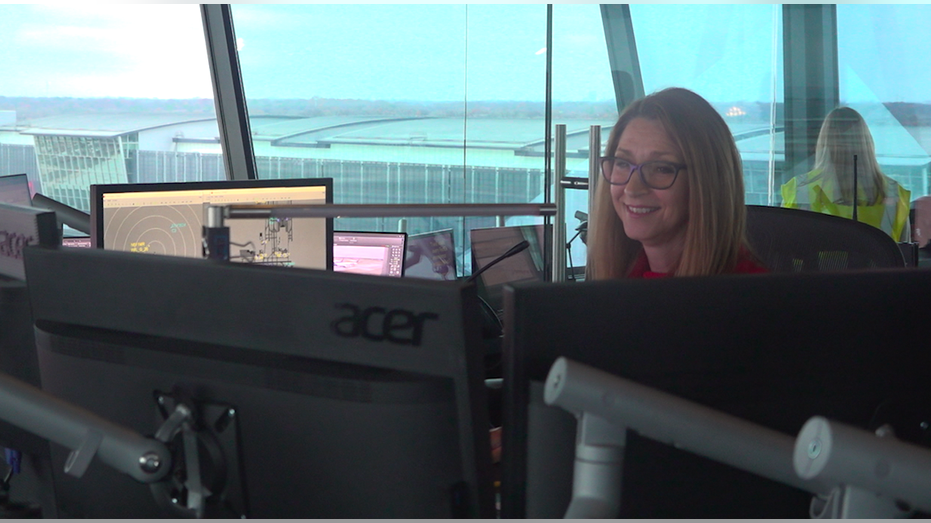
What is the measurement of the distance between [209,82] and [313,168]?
1574 millimetres

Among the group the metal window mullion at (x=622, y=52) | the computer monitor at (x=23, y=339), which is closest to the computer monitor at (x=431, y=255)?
the computer monitor at (x=23, y=339)

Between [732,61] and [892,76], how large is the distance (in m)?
0.90

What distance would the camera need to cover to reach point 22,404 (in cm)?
72

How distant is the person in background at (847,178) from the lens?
4816 mm

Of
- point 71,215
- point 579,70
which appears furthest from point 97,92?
point 71,215

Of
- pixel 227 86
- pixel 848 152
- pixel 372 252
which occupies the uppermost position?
pixel 227 86

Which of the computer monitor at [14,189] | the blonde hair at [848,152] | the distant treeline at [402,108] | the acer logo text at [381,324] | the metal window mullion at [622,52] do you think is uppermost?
the metal window mullion at [622,52]

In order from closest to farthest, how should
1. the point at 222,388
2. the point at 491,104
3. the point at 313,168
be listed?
the point at 222,388
the point at 491,104
the point at 313,168

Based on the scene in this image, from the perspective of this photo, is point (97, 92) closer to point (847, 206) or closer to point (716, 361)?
point (847, 206)

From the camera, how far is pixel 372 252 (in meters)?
2.59

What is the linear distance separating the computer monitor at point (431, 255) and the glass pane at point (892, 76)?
325 centimetres

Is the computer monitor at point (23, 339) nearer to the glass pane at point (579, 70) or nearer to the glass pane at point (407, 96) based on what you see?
the glass pane at point (407, 96)

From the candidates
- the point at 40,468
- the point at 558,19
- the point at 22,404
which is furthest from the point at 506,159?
the point at 22,404

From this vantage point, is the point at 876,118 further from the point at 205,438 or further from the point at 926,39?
the point at 205,438
